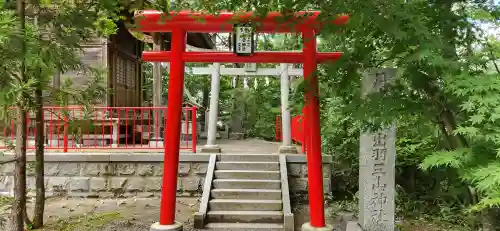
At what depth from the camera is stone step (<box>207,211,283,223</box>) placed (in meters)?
6.18

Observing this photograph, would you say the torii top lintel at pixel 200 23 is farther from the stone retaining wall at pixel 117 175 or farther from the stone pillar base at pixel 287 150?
the stone pillar base at pixel 287 150

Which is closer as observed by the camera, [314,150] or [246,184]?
[314,150]

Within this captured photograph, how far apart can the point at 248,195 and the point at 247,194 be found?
0.03 meters

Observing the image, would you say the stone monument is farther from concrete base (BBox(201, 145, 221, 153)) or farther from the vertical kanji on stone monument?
concrete base (BBox(201, 145, 221, 153))

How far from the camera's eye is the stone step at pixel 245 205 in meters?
6.42

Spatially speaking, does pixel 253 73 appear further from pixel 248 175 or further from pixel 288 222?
pixel 288 222

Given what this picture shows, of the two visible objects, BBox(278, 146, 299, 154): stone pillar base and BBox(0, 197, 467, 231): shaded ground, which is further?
BBox(278, 146, 299, 154): stone pillar base

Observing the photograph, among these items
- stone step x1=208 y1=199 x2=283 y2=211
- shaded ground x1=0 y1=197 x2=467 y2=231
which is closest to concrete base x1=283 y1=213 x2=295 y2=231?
shaded ground x1=0 y1=197 x2=467 y2=231

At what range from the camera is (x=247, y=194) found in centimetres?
672

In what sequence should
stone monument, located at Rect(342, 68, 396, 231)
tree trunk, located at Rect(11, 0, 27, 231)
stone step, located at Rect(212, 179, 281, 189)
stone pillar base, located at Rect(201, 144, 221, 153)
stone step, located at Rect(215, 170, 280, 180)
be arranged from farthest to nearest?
stone pillar base, located at Rect(201, 144, 221, 153) → stone step, located at Rect(215, 170, 280, 180) → stone step, located at Rect(212, 179, 281, 189) → stone monument, located at Rect(342, 68, 396, 231) → tree trunk, located at Rect(11, 0, 27, 231)

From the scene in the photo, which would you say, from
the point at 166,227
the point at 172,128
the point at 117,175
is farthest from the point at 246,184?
the point at 117,175

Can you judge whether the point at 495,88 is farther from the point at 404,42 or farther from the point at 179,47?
the point at 179,47

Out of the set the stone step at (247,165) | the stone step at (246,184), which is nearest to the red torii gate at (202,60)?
the stone step at (246,184)

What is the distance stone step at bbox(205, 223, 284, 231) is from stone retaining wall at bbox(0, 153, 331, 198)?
65.3 inches
